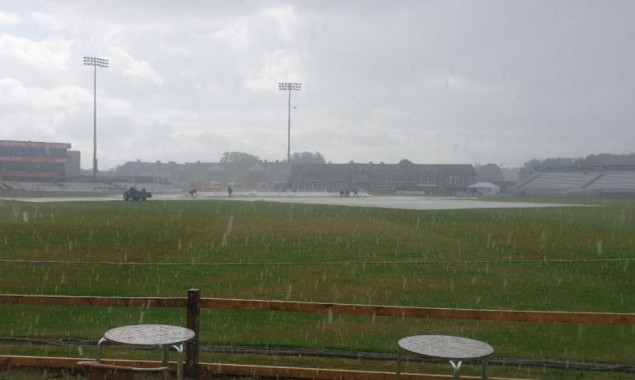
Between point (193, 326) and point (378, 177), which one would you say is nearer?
point (193, 326)

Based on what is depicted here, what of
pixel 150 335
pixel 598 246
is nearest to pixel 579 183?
pixel 598 246

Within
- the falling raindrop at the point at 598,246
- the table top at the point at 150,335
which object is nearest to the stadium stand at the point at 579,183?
the falling raindrop at the point at 598,246

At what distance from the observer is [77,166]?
169 meters

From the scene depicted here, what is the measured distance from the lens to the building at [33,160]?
116 meters

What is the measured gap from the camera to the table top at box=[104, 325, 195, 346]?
5.69 m

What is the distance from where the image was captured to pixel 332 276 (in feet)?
53.0

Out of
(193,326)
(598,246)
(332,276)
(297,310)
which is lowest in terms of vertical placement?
(332,276)

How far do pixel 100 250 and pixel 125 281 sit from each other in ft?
19.0

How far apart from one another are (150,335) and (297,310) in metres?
1.62

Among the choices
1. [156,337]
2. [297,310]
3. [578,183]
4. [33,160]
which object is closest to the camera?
[156,337]

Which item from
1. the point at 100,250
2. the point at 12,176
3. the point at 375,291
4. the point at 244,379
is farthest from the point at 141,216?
the point at 12,176

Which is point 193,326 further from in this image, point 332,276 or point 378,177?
point 378,177

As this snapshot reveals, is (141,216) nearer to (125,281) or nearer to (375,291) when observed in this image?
(125,281)

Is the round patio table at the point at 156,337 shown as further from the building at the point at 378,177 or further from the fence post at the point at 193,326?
the building at the point at 378,177
